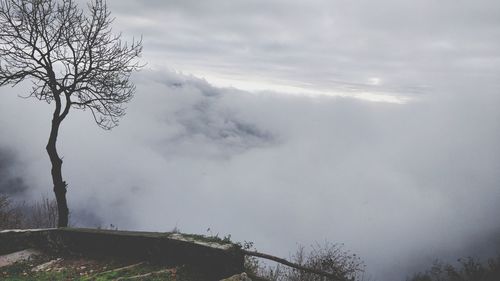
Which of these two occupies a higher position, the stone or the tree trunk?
the tree trunk

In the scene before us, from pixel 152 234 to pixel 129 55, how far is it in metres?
8.03

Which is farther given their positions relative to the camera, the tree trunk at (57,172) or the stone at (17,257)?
the tree trunk at (57,172)

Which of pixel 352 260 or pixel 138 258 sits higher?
pixel 138 258

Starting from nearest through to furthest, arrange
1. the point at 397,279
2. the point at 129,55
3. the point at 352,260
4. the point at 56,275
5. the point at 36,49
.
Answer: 1. the point at 56,275
2. the point at 36,49
3. the point at 129,55
4. the point at 352,260
5. the point at 397,279

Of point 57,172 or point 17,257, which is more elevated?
point 57,172

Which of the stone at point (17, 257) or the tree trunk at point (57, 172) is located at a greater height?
the tree trunk at point (57, 172)

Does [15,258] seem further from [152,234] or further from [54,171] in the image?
[54,171]

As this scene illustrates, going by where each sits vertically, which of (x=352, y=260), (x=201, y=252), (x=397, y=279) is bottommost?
(x=397, y=279)

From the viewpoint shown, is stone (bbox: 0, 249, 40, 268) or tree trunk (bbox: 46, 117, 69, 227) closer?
stone (bbox: 0, 249, 40, 268)

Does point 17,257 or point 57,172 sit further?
point 57,172

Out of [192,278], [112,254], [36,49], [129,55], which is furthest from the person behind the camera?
[129,55]

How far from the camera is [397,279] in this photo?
191 m

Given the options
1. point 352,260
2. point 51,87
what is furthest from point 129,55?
point 352,260

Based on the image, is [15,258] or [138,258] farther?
[15,258]
